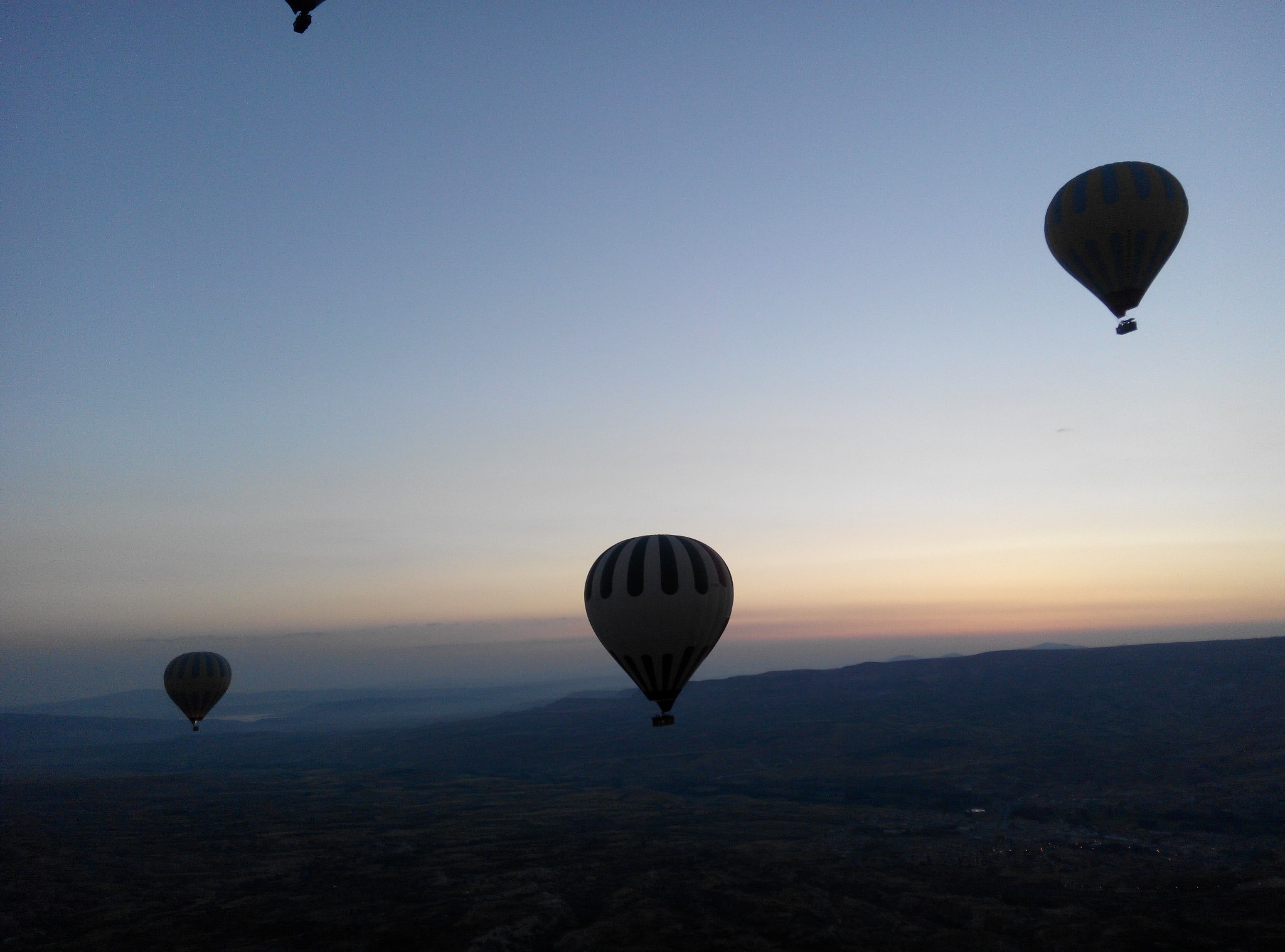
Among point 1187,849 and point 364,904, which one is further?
point 1187,849

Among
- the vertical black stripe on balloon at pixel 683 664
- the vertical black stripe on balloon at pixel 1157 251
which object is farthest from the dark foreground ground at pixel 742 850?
the vertical black stripe on balloon at pixel 1157 251

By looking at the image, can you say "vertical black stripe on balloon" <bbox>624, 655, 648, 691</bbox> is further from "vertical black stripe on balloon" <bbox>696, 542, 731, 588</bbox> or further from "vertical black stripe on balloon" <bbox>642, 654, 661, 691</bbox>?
"vertical black stripe on balloon" <bbox>696, 542, 731, 588</bbox>

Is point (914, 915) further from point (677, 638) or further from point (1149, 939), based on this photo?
point (677, 638)

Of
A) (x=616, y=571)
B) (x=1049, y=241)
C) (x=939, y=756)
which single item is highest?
(x=1049, y=241)

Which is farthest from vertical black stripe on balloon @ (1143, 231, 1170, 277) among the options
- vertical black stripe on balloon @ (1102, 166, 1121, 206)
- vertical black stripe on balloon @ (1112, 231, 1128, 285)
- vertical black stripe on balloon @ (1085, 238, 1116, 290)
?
vertical black stripe on balloon @ (1102, 166, 1121, 206)

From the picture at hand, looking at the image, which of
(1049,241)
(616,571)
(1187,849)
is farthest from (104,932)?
(1187,849)

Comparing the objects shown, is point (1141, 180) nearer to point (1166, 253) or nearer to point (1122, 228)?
point (1122, 228)
